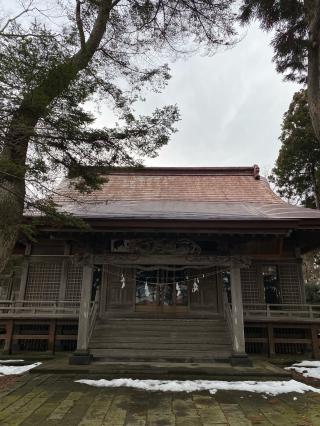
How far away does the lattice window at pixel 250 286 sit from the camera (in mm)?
12820

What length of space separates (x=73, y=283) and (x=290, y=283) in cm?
885

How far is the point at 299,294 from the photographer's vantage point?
12789mm

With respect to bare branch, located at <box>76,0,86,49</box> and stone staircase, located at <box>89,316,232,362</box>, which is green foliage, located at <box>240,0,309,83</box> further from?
stone staircase, located at <box>89,316,232,362</box>

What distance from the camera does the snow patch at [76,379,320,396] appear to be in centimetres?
704

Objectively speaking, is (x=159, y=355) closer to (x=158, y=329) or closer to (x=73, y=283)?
(x=158, y=329)

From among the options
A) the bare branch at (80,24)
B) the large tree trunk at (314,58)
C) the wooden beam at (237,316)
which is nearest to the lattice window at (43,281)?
the wooden beam at (237,316)

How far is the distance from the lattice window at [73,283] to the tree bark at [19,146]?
7518 mm

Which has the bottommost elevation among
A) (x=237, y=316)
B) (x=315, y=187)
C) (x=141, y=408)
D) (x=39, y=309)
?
(x=141, y=408)

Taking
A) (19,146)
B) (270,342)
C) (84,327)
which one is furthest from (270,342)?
(19,146)

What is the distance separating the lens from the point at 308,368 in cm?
968

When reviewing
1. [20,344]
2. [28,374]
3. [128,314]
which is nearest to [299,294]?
[128,314]

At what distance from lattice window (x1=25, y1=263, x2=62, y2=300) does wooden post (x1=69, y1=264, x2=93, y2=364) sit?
4030mm

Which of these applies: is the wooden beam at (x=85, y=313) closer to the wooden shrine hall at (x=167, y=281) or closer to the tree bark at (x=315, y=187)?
the wooden shrine hall at (x=167, y=281)

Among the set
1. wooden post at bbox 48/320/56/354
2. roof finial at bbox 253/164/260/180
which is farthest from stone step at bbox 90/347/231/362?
roof finial at bbox 253/164/260/180
